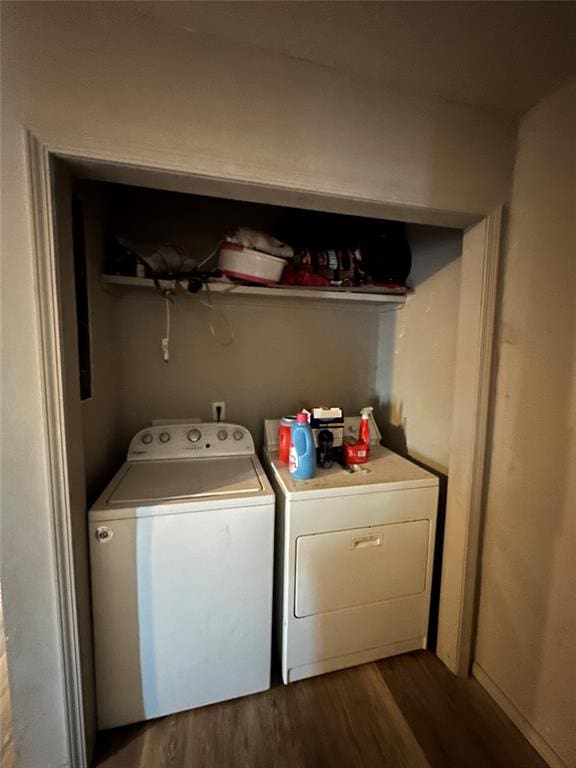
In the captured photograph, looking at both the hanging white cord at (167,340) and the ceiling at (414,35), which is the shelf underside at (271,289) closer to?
the hanging white cord at (167,340)

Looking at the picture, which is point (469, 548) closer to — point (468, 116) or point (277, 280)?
point (277, 280)

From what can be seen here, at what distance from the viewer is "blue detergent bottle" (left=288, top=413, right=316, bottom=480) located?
1420 mm

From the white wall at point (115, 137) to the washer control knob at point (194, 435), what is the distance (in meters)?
0.74

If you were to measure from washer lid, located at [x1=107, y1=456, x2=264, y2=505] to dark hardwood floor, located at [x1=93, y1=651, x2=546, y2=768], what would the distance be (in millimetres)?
854

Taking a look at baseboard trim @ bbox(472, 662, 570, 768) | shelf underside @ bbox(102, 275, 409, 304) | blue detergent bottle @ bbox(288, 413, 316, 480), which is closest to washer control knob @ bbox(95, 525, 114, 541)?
blue detergent bottle @ bbox(288, 413, 316, 480)

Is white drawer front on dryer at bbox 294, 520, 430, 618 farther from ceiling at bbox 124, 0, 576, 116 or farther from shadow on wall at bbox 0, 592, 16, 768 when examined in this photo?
ceiling at bbox 124, 0, 576, 116

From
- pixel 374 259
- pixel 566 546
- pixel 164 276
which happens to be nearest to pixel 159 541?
pixel 164 276

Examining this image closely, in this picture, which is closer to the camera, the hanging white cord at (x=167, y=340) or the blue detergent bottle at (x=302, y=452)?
the blue detergent bottle at (x=302, y=452)

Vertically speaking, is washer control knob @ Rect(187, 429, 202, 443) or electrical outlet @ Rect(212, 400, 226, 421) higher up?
electrical outlet @ Rect(212, 400, 226, 421)

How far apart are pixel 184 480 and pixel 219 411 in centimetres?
57

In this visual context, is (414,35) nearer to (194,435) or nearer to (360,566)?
(194,435)

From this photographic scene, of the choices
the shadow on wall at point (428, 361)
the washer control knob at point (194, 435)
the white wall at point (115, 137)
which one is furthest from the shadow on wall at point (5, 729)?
the shadow on wall at point (428, 361)

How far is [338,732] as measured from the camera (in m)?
1.27

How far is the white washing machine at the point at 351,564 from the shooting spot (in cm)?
135
